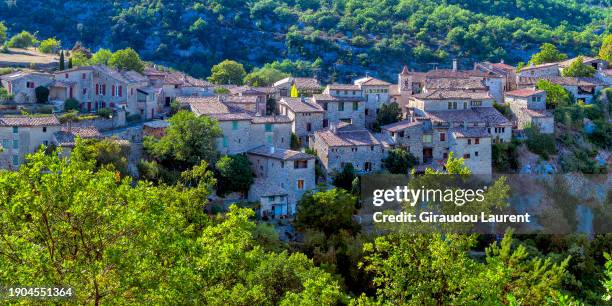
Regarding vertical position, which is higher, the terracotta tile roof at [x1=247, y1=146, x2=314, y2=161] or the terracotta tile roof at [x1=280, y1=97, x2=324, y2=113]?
the terracotta tile roof at [x1=280, y1=97, x2=324, y2=113]

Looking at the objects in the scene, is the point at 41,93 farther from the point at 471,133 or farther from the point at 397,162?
the point at 471,133

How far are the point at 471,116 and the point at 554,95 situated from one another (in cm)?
949

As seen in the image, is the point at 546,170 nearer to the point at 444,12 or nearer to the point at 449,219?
the point at 449,219

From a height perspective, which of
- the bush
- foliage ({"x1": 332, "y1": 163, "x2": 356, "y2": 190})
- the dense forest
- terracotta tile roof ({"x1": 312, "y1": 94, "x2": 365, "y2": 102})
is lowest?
foliage ({"x1": 332, "y1": 163, "x2": 356, "y2": 190})

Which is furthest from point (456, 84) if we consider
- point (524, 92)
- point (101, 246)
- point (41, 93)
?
point (101, 246)

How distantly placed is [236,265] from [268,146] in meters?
24.8

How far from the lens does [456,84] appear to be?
188ft

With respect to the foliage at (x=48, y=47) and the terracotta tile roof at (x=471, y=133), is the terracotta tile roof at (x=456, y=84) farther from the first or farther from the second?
the foliage at (x=48, y=47)

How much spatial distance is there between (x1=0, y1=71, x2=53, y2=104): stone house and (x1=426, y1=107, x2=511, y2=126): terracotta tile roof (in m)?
21.1

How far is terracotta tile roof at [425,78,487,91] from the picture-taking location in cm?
5669

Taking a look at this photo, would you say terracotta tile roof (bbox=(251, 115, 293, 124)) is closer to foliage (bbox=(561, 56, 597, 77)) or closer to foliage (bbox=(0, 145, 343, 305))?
foliage (bbox=(0, 145, 343, 305))

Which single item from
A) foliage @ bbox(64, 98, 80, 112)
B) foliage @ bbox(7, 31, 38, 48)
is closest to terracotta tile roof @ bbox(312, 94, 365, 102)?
foliage @ bbox(64, 98, 80, 112)

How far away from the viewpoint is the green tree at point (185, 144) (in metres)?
43.5

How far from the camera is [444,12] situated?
348 ft
